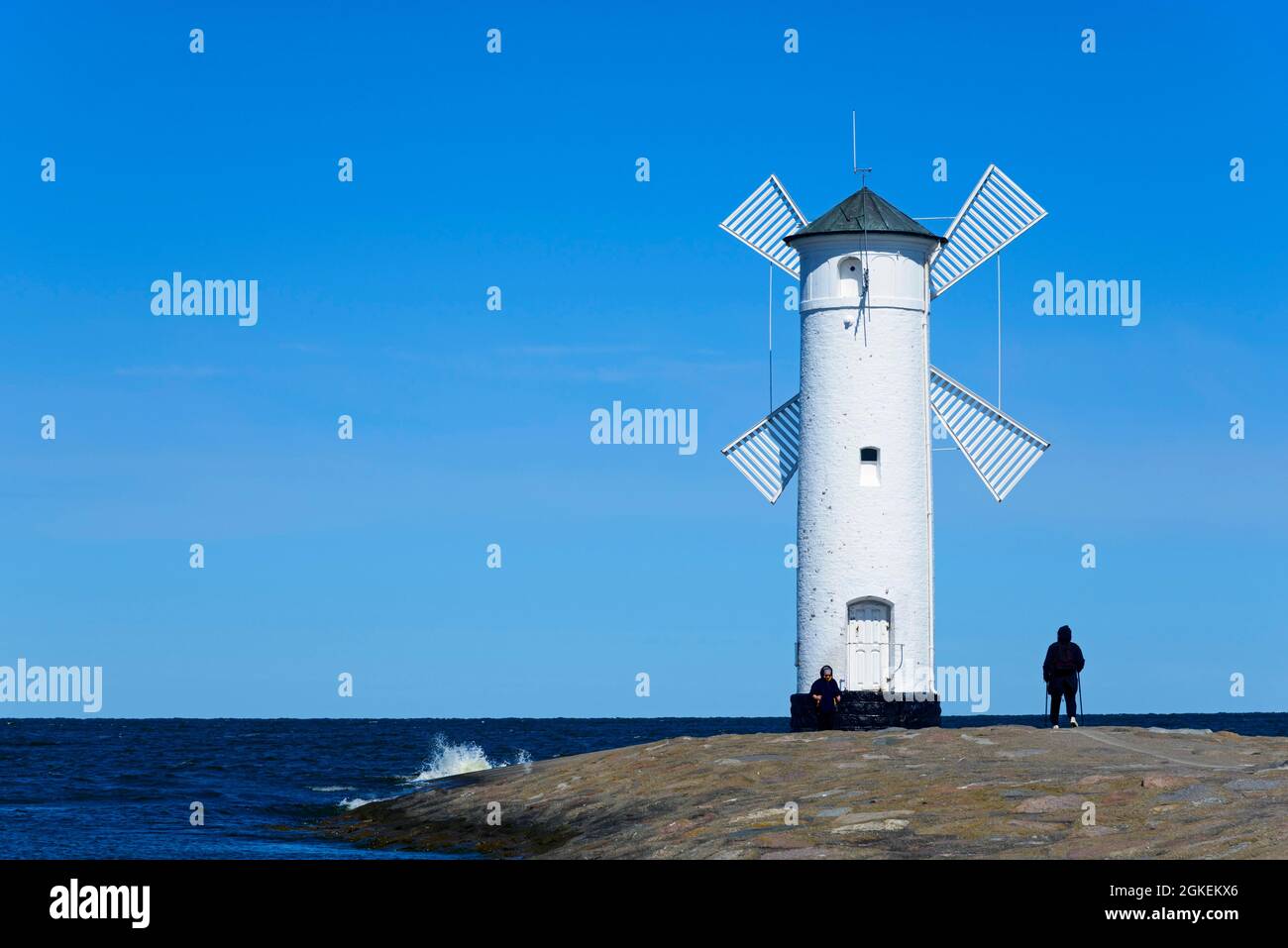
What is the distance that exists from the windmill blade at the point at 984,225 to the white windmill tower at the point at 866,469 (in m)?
1.28

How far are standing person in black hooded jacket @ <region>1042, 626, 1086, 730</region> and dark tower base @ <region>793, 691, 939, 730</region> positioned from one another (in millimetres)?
4146

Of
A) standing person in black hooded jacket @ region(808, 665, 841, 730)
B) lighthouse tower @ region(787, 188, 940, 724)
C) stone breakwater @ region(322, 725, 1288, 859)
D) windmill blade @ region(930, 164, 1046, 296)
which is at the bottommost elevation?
stone breakwater @ region(322, 725, 1288, 859)

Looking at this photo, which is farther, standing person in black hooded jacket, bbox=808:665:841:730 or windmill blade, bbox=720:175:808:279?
windmill blade, bbox=720:175:808:279

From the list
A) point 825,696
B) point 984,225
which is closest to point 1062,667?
point 825,696

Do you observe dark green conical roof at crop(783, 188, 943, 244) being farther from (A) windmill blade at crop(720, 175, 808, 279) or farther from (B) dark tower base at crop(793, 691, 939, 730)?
(B) dark tower base at crop(793, 691, 939, 730)

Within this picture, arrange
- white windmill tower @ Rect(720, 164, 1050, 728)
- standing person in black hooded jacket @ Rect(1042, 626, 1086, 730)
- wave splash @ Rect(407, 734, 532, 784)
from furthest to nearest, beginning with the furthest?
wave splash @ Rect(407, 734, 532, 784)
white windmill tower @ Rect(720, 164, 1050, 728)
standing person in black hooded jacket @ Rect(1042, 626, 1086, 730)

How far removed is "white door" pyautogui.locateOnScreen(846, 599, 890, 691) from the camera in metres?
30.4

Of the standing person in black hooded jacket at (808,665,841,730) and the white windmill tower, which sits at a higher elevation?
the white windmill tower

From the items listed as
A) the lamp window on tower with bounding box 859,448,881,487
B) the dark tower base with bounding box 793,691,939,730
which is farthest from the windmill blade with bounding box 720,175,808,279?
the dark tower base with bounding box 793,691,939,730

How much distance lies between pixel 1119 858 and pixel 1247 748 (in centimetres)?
1003

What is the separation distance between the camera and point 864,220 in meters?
31.5

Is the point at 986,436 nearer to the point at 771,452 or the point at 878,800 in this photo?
the point at 771,452

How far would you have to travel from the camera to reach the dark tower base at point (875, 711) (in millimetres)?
30500
